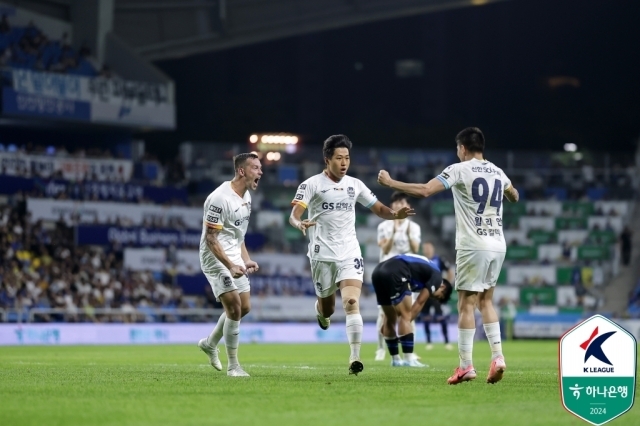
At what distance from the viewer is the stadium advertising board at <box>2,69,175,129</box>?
38.9 metres

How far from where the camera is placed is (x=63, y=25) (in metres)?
43.8

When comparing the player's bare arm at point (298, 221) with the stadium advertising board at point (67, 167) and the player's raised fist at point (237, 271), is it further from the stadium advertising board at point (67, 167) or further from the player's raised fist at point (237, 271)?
the stadium advertising board at point (67, 167)

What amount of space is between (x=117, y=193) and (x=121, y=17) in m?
8.76

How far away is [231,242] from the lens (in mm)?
13367

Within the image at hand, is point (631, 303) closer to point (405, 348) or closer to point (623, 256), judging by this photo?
point (623, 256)

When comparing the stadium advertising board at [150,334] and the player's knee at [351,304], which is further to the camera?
the stadium advertising board at [150,334]

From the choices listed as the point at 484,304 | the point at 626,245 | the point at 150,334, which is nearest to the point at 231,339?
the point at 484,304

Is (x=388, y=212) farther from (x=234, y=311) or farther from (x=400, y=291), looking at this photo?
(x=400, y=291)

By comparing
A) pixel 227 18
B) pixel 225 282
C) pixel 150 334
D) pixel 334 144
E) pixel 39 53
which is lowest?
pixel 150 334

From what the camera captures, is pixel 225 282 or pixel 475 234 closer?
pixel 475 234

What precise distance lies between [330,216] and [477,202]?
2080mm

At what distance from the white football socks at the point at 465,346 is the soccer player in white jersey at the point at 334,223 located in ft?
5.24

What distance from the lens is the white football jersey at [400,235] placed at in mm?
Answer: 18781

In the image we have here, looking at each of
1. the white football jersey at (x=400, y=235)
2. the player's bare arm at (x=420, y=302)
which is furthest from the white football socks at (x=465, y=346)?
the white football jersey at (x=400, y=235)
